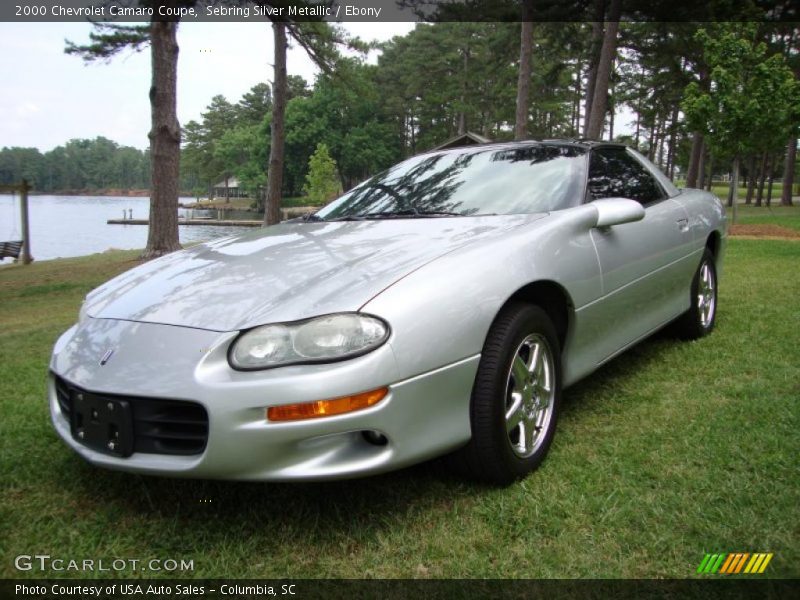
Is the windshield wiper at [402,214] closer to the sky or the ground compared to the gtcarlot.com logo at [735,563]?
closer to the sky

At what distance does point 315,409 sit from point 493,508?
79cm

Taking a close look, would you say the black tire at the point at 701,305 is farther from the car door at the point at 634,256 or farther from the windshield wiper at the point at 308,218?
the windshield wiper at the point at 308,218

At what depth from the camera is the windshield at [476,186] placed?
2.99 metres

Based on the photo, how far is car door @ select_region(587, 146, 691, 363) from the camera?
2.94 metres

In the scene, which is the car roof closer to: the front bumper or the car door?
the car door

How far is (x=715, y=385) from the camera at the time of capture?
339 cm

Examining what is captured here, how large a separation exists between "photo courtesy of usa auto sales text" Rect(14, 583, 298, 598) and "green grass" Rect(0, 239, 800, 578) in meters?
0.06

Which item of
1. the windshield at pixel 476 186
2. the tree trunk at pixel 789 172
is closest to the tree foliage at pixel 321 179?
the tree trunk at pixel 789 172

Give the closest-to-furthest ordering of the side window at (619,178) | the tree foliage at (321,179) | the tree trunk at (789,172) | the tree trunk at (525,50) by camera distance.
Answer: the side window at (619,178), the tree trunk at (525,50), the tree trunk at (789,172), the tree foliage at (321,179)

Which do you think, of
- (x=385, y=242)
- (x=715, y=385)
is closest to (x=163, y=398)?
(x=385, y=242)

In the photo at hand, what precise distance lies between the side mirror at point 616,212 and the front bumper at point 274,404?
3.85 ft

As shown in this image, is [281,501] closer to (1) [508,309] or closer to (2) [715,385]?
(1) [508,309]

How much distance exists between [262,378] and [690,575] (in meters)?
1.38

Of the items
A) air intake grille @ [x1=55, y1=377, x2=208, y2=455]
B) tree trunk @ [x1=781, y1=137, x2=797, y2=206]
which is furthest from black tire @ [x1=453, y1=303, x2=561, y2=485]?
tree trunk @ [x1=781, y1=137, x2=797, y2=206]
